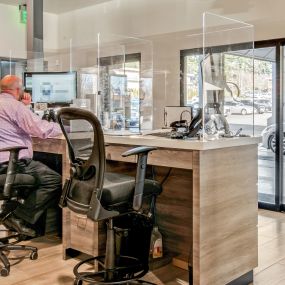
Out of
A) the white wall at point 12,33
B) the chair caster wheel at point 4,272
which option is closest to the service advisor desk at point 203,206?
the chair caster wheel at point 4,272

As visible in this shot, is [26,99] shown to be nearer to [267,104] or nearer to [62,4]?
[267,104]

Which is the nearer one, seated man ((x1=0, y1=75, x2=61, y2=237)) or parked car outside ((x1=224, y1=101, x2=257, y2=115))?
parked car outside ((x1=224, y1=101, x2=257, y2=115))

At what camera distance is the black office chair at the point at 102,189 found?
7.25 ft

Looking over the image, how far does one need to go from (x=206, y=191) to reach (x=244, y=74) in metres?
1.07

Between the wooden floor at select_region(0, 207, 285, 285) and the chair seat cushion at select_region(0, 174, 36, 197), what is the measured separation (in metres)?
0.54

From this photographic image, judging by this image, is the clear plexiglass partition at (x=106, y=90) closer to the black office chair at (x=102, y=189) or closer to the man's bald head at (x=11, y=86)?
the man's bald head at (x=11, y=86)

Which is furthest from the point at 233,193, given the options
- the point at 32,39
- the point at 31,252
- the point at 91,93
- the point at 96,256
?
the point at 32,39

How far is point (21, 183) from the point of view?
10.1 feet

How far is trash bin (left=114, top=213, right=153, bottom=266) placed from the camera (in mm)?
2795

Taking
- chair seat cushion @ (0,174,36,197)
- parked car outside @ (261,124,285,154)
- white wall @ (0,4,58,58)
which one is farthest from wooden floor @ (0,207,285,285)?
white wall @ (0,4,58,58)

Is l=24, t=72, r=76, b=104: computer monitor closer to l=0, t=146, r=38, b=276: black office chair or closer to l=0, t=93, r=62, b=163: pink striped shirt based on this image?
l=0, t=93, r=62, b=163: pink striped shirt

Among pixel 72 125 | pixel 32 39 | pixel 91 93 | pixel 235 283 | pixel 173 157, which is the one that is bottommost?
pixel 235 283

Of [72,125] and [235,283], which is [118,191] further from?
[235,283]

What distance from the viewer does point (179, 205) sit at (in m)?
3.06
